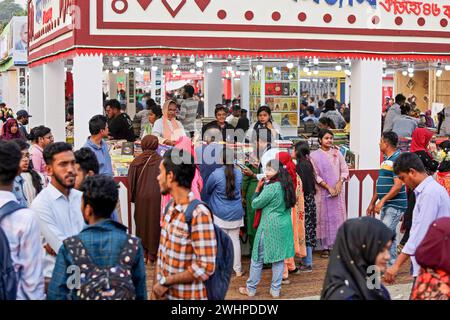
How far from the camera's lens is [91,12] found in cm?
1006

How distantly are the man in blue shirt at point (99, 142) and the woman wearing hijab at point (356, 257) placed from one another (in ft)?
15.3

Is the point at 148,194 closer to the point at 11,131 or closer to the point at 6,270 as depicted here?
the point at 6,270

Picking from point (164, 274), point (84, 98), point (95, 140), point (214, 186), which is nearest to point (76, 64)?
point (84, 98)

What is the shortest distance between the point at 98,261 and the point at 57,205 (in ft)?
3.63

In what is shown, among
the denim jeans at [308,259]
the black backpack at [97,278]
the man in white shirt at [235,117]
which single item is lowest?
the denim jeans at [308,259]

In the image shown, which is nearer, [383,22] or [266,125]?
[266,125]

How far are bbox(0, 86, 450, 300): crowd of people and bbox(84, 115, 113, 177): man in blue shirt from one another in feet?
0.05

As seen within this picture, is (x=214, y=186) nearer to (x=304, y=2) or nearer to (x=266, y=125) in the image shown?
(x=266, y=125)

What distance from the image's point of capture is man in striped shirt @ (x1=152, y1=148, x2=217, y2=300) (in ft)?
13.5

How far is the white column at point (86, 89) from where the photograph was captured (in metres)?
10.1

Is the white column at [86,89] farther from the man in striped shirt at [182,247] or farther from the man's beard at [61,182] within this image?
A: the man in striped shirt at [182,247]

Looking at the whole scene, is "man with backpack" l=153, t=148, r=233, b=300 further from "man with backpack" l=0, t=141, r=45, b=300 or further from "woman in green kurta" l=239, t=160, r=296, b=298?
"woman in green kurta" l=239, t=160, r=296, b=298

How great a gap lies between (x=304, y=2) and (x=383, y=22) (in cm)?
140

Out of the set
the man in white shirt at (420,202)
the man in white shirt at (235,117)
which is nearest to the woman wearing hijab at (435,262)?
the man in white shirt at (420,202)
